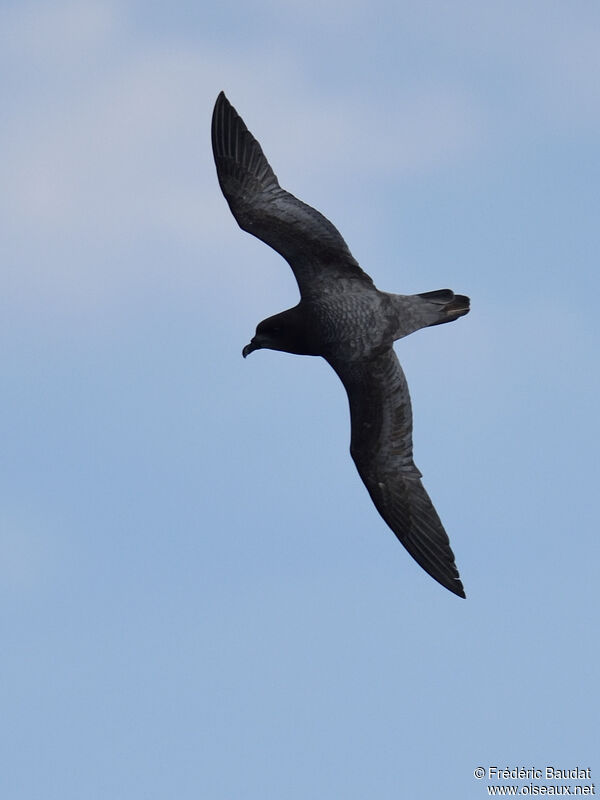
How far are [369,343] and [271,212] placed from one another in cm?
205

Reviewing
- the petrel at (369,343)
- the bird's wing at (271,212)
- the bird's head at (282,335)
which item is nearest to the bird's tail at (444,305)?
the petrel at (369,343)

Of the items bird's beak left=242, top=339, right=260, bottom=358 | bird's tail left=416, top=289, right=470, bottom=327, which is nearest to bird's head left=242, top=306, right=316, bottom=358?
bird's beak left=242, top=339, right=260, bottom=358

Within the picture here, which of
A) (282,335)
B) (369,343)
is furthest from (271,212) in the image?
(369,343)

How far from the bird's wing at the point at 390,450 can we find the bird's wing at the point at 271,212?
103 cm

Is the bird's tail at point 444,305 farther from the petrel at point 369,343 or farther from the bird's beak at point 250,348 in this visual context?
the bird's beak at point 250,348

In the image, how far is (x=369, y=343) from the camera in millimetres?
12672

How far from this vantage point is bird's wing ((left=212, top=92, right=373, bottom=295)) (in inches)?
510

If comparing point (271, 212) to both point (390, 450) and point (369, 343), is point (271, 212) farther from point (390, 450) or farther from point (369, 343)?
point (390, 450)

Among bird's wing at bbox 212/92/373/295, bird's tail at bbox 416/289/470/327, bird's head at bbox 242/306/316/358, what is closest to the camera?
bird's wing at bbox 212/92/373/295

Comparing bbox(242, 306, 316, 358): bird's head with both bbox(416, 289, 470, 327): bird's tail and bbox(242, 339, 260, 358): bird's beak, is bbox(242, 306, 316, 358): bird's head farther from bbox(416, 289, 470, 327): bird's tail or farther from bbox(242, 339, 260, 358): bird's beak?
bbox(416, 289, 470, 327): bird's tail

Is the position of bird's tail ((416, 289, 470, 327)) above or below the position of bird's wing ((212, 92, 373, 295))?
below

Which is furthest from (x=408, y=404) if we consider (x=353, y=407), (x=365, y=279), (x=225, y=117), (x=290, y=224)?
(x=225, y=117)

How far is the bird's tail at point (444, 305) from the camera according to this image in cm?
1330

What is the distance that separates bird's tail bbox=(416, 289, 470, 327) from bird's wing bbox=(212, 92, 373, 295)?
0.79m
